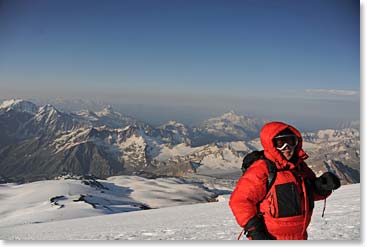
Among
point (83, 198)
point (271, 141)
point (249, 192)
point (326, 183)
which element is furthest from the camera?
point (83, 198)

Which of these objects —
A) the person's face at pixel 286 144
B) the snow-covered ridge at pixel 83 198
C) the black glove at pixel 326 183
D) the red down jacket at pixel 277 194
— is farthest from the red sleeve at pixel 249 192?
the snow-covered ridge at pixel 83 198

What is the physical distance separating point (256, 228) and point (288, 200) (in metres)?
0.38

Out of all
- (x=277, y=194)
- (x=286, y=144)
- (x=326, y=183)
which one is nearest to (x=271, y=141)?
(x=286, y=144)

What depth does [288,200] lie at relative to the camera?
108 inches

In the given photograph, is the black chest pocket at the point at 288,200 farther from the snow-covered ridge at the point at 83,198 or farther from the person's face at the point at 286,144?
the snow-covered ridge at the point at 83,198

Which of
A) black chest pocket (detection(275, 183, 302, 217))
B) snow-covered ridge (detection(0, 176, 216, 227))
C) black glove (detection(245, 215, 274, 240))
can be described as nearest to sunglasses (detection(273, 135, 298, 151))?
black chest pocket (detection(275, 183, 302, 217))

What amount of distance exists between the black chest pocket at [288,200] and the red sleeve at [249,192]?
6.1 inches

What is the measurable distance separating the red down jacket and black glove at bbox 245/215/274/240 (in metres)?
0.04

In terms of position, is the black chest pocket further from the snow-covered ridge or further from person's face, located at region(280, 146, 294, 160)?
the snow-covered ridge

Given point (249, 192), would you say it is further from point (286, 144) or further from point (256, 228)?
point (286, 144)

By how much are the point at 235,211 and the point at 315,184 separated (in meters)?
0.83

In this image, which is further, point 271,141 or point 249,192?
point 271,141

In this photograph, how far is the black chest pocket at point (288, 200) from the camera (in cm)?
272

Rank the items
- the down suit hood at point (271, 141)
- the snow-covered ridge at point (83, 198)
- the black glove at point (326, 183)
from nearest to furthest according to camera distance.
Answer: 1. the down suit hood at point (271, 141)
2. the black glove at point (326, 183)
3. the snow-covered ridge at point (83, 198)
